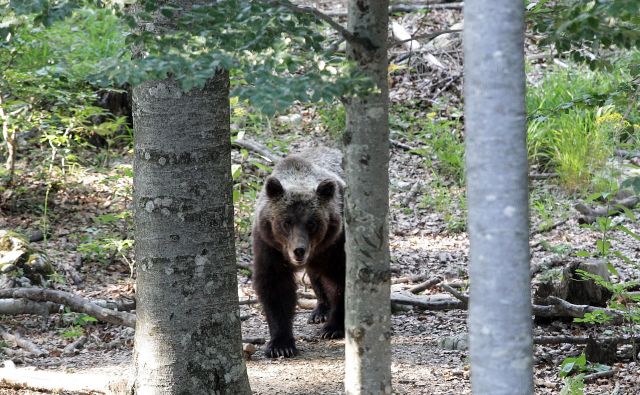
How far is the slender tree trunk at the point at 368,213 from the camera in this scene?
3164mm

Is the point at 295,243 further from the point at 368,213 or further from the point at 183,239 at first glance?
the point at 368,213

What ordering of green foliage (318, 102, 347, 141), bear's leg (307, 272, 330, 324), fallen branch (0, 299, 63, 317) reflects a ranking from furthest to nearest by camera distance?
green foliage (318, 102, 347, 141) → bear's leg (307, 272, 330, 324) → fallen branch (0, 299, 63, 317)

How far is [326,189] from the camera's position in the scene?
6680 mm

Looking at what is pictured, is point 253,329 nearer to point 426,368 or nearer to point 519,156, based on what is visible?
point 426,368

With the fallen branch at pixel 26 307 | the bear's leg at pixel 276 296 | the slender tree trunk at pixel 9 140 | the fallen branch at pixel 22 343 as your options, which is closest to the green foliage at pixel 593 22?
the bear's leg at pixel 276 296

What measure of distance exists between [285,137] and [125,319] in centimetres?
547

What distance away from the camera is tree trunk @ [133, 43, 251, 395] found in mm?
4207

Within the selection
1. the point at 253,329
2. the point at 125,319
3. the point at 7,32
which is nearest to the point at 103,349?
the point at 125,319

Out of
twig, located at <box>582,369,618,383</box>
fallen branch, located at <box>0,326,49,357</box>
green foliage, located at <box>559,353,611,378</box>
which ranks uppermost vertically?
fallen branch, located at <box>0,326,49,357</box>

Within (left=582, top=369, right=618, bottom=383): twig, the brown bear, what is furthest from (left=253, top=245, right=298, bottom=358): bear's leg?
(left=582, top=369, right=618, bottom=383): twig

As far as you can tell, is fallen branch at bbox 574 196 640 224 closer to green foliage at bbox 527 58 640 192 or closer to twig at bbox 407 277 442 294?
green foliage at bbox 527 58 640 192

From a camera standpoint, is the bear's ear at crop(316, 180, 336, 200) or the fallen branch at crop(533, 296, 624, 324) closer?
the fallen branch at crop(533, 296, 624, 324)

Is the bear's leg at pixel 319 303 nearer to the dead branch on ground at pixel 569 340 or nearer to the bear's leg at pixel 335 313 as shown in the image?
the bear's leg at pixel 335 313

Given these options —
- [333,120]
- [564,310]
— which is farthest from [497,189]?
[333,120]
